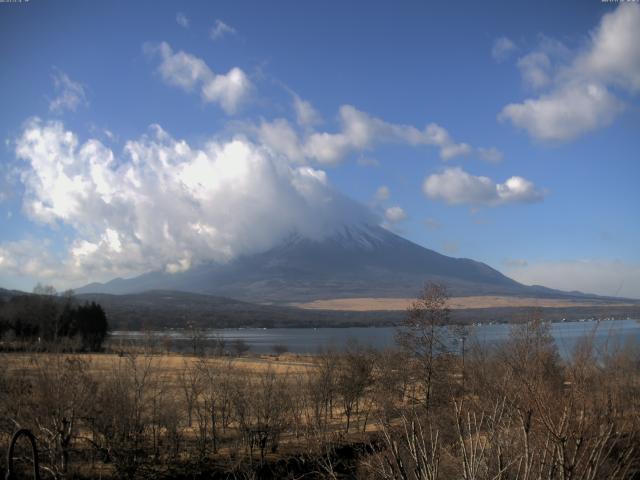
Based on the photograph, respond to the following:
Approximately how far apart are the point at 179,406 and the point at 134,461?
19.4 ft

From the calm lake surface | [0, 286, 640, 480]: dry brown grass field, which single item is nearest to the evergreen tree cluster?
the calm lake surface

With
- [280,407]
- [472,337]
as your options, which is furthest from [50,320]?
[472,337]

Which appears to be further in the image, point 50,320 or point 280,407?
point 50,320

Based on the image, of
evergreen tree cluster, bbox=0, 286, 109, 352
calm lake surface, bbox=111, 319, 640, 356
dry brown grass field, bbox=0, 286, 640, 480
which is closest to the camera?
dry brown grass field, bbox=0, 286, 640, 480

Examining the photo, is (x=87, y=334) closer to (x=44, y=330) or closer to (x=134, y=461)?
(x=44, y=330)

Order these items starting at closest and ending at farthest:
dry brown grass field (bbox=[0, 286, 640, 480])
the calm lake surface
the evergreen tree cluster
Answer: dry brown grass field (bbox=[0, 286, 640, 480]) → the calm lake surface → the evergreen tree cluster

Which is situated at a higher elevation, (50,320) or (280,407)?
(50,320)

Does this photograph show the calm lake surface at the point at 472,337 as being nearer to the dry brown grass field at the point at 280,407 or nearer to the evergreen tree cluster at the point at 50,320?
the dry brown grass field at the point at 280,407

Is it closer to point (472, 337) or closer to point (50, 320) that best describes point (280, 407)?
point (472, 337)

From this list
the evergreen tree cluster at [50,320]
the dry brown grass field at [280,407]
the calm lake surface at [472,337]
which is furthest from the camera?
the evergreen tree cluster at [50,320]

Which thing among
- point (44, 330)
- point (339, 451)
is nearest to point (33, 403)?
point (339, 451)

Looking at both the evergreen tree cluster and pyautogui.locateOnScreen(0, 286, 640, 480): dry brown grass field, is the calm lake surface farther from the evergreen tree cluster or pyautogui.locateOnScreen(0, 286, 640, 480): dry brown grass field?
the evergreen tree cluster

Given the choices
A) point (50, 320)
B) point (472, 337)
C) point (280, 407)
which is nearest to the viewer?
point (280, 407)

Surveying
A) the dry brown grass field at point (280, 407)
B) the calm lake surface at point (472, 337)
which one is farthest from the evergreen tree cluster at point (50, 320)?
the dry brown grass field at point (280, 407)
